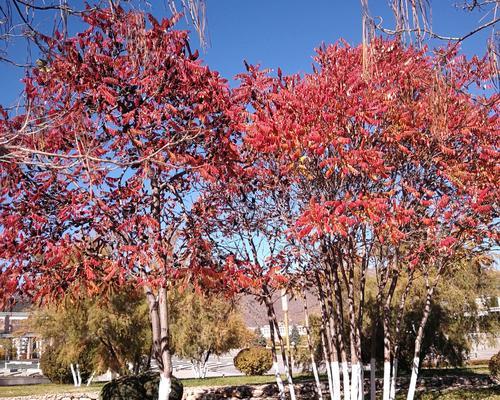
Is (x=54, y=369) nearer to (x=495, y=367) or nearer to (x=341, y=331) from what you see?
(x=495, y=367)

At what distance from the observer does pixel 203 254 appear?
18.0ft

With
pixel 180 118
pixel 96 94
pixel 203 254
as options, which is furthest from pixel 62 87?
pixel 203 254

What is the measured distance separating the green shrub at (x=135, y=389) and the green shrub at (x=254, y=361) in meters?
12.4

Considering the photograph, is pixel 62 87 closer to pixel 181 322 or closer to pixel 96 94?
pixel 96 94

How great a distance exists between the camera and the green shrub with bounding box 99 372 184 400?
9742mm

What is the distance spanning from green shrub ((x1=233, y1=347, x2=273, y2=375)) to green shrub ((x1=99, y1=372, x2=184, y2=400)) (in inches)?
490

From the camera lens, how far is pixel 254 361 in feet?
72.6

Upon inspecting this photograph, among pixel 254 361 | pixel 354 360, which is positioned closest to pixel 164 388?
pixel 354 360

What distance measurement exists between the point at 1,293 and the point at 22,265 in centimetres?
36

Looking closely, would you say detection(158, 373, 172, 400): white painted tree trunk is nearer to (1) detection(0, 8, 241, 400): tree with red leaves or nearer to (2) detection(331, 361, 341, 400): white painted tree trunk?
(1) detection(0, 8, 241, 400): tree with red leaves

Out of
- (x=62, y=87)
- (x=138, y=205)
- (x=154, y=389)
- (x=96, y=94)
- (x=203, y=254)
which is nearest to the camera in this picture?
(x=62, y=87)

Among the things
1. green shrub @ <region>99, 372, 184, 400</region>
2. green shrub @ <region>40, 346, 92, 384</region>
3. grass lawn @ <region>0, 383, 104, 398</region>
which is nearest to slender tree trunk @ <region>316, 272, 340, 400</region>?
green shrub @ <region>99, 372, 184, 400</region>

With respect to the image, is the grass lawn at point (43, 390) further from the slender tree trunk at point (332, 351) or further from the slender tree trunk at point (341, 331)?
the slender tree trunk at point (341, 331)

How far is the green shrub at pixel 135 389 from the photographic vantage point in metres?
9.74
